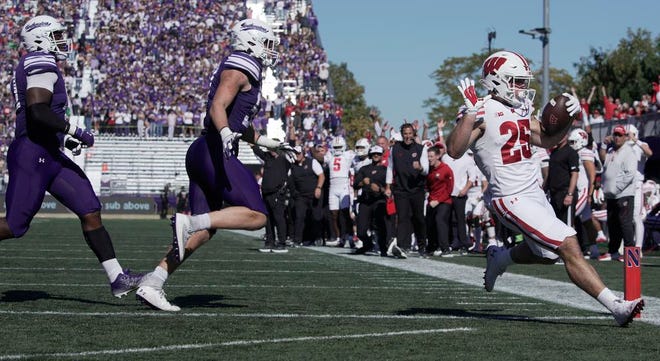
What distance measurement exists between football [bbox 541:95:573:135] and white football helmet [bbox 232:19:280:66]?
5.82 feet

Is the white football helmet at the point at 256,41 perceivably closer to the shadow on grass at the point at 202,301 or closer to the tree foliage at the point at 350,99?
the shadow on grass at the point at 202,301

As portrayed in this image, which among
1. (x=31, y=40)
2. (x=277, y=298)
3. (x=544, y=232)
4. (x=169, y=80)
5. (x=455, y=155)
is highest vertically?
(x=169, y=80)

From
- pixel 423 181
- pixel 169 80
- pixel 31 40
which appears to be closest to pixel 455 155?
pixel 31 40

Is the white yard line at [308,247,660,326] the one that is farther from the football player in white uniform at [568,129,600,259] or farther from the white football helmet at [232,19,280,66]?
the white football helmet at [232,19,280,66]

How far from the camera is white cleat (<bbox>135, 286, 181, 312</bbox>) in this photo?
24.0ft

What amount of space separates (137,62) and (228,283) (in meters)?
40.7

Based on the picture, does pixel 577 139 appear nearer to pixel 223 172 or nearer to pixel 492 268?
pixel 492 268

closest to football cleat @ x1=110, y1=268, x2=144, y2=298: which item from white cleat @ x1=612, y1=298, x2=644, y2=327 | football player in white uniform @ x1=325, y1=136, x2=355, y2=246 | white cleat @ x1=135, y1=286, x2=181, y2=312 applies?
white cleat @ x1=135, y1=286, x2=181, y2=312

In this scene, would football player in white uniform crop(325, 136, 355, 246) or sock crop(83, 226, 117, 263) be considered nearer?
sock crop(83, 226, 117, 263)

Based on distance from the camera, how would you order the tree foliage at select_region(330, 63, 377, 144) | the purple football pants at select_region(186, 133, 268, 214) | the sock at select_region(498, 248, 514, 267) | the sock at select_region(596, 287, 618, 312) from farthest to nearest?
the tree foliage at select_region(330, 63, 377, 144) → the sock at select_region(498, 248, 514, 267) → the purple football pants at select_region(186, 133, 268, 214) → the sock at select_region(596, 287, 618, 312)

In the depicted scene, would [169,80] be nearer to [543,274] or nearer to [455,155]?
[543,274]

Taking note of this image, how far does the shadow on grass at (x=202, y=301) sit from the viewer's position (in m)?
7.81

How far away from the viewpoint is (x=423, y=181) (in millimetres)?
16156

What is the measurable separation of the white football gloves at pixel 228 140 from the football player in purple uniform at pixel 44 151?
1.20m
